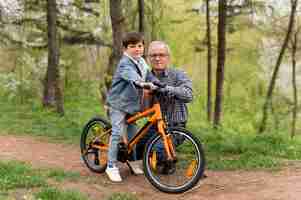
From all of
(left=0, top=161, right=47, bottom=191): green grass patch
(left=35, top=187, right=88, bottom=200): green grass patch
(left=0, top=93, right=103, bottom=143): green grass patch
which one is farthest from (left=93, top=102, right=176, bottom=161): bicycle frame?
(left=0, top=93, right=103, bottom=143): green grass patch

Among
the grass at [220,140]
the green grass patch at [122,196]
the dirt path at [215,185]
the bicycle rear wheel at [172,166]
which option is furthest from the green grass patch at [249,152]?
the green grass patch at [122,196]

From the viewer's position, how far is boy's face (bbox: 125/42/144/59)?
228 inches

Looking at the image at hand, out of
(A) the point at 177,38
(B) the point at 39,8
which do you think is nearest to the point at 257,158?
(B) the point at 39,8

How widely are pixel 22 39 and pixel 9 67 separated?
5.11 feet

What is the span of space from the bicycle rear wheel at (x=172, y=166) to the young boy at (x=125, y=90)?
52cm

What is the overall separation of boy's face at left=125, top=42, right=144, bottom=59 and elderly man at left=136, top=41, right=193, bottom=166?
21 centimetres

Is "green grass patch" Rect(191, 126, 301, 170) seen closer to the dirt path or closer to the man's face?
the dirt path

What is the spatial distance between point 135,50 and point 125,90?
471 mm

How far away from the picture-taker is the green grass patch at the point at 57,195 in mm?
5117

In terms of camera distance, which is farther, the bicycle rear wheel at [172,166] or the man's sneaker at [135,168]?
the man's sneaker at [135,168]

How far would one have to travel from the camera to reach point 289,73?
2914cm

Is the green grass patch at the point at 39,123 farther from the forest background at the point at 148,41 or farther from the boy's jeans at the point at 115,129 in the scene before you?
the boy's jeans at the point at 115,129

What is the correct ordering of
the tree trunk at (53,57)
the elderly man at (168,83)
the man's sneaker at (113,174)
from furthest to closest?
the tree trunk at (53,57) → the man's sneaker at (113,174) → the elderly man at (168,83)

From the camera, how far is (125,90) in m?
5.89
